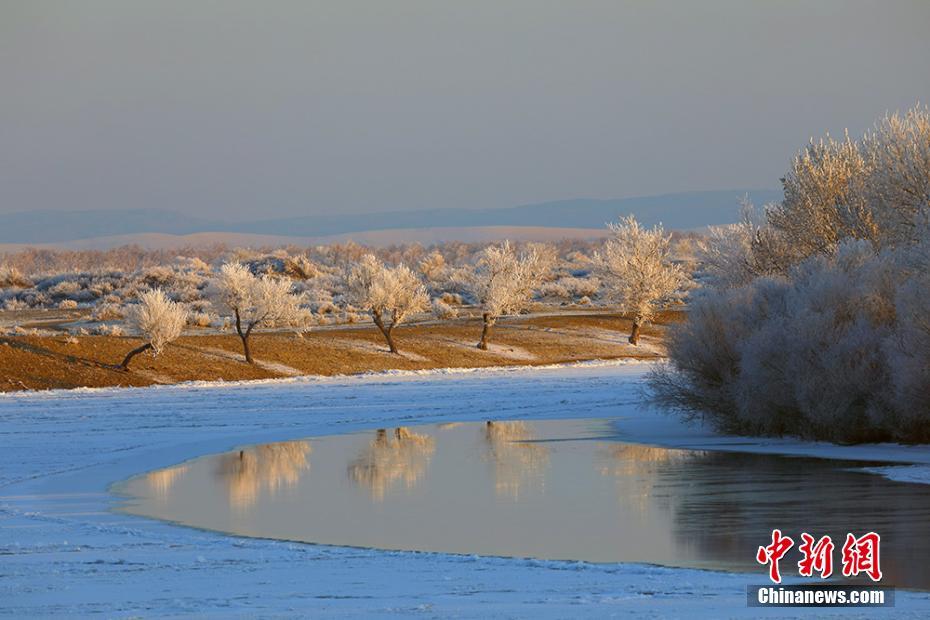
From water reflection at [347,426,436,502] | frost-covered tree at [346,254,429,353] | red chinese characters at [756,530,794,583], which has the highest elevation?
frost-covered tree at [346,254,429,353]

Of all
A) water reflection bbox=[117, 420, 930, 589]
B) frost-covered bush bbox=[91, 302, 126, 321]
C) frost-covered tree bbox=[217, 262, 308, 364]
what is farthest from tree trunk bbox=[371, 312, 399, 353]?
water reflection bbox=[117, 420, 930, 589]

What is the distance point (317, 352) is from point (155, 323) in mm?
8466

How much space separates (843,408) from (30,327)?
44.4 metres

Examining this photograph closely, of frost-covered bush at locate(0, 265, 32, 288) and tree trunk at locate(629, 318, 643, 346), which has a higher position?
frost-covered bush at locate(0, 265, 32, 288)

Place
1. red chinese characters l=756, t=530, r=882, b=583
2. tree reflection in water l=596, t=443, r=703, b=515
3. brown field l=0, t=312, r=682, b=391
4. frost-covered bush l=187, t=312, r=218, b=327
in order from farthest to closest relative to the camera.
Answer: frost-covered bush l=187, t=312, r=218, b=327, brown field l=0, t=312, r=682, b=391, tree reflection in water l=596, t=443, r=703, b=515, red chinese characters l=756, t=530, r=882, b=583

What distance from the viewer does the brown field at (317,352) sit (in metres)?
47.3

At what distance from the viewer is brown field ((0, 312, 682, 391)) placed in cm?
4734

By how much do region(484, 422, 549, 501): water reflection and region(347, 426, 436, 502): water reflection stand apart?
136cm

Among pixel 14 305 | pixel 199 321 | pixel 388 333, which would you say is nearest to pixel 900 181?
pixel 388 333

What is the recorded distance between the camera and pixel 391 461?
26047mm

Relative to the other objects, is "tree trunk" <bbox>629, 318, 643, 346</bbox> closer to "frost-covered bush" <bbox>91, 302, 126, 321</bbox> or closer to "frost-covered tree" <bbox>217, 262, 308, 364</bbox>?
"frost-covered tree" <bbox>217, 262, 308, 364</bbox>

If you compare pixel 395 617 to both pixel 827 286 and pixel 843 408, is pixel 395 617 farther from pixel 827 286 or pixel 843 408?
Answer: pixel 827 286

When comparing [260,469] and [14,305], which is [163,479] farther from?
[14,305]

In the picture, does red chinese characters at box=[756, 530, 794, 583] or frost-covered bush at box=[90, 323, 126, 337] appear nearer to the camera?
red chinese characters at box=[756, 530, 794, 583]
